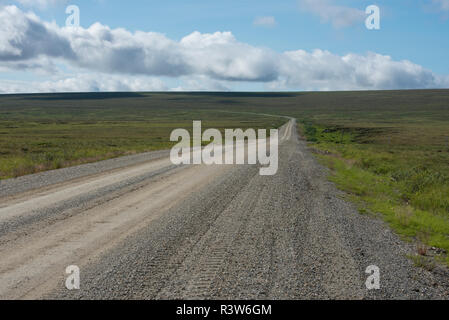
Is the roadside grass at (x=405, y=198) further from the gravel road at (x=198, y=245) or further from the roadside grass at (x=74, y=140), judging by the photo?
the roadside grass at (x=74, y=140)

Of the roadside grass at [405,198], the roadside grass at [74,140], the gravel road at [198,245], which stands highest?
the roadside grass at [74,140]

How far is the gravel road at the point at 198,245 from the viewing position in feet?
16.5

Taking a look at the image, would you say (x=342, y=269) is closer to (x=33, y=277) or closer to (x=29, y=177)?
(x=33, y=277)

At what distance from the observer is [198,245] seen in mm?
6707

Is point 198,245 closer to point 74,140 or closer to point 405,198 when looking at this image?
point 405,198

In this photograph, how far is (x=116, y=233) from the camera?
24.0 feet

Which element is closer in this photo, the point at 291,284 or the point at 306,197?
the point at 291,284

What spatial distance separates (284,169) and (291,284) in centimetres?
1163

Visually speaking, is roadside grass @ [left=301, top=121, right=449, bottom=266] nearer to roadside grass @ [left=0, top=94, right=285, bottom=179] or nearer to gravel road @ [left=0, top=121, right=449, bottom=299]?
gravel road @ [left=0, top=121, right=449, bottom=299]

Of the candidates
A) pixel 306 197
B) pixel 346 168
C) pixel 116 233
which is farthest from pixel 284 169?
pixel 116 233

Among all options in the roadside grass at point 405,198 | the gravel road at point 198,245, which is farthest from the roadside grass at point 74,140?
the roadside grass at point 405,198

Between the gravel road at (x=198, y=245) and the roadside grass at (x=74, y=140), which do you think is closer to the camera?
the gravel road at (x=198, y=245)

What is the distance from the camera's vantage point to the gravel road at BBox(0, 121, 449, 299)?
5.04 m

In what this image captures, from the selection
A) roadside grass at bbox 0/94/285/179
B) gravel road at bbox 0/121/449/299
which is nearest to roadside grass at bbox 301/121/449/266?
gravel road at bbox 0/121/449/299
